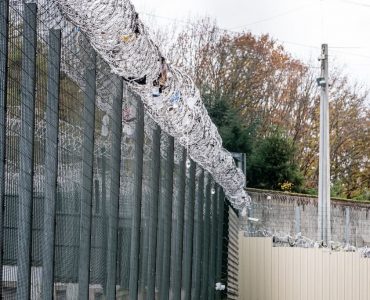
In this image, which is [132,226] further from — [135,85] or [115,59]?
[115,59]

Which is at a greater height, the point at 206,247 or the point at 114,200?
the point at 114,200

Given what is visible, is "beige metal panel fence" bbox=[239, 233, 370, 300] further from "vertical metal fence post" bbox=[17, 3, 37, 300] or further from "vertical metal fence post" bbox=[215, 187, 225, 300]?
"vertical metal fence post" bbox=[17, 3, 37, 300]

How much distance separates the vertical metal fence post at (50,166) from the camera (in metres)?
2.91

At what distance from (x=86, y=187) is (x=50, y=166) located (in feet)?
1.73

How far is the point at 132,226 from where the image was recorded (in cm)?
454

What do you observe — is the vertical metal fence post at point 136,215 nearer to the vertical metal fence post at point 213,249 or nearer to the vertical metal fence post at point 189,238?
the vertical metal fence post at point 189,238

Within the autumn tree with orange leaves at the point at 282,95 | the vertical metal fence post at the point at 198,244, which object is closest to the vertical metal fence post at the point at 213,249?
the vertical metal fence post at the point at 198,244

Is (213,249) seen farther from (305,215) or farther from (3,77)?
(305,215)

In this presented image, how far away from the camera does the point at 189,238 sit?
691cm

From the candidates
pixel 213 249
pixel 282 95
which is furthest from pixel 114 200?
pixel 282 95

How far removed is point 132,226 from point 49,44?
5.75 feet

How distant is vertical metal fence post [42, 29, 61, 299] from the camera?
2908mm

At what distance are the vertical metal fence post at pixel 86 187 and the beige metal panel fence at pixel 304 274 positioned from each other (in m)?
5.45

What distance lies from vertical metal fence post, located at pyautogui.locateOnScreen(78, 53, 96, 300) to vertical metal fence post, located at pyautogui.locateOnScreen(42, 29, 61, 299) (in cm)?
45
